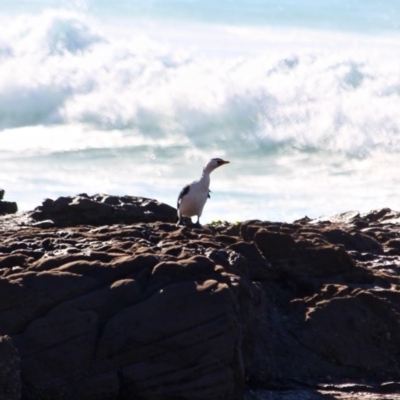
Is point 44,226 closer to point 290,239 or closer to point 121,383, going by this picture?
point 290,239

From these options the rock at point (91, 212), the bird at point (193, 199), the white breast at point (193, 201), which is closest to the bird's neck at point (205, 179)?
the bird at point (193, 199)

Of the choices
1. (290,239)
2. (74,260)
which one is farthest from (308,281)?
(74,260)

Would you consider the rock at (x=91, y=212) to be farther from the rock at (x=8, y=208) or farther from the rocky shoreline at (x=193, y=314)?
the rock at (x=8, y=208)

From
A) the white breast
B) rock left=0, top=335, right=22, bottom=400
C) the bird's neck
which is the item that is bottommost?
rock left=0, top=335, right=22, bottom=400

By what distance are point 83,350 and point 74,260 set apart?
1.48m

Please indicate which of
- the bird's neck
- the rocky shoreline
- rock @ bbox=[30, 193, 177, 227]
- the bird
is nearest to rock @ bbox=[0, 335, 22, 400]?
the rocky shoreline

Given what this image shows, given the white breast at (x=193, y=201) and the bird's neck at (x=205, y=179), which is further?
the bird's neck at (x=205, y=179)

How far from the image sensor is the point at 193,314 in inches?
509

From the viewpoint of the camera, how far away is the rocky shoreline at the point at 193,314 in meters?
12.8

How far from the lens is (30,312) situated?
13.0m

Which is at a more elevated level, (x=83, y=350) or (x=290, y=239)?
(x=290, y=239)

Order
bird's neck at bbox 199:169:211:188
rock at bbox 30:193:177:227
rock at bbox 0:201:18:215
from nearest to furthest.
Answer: rock at bbox 30:193:177:227 → bird's neck at bbox 199:169:211:188 → rock at bbox 0:201:18:215

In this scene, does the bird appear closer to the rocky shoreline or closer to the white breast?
the white breast

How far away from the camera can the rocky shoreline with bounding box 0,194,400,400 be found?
41.8ft
